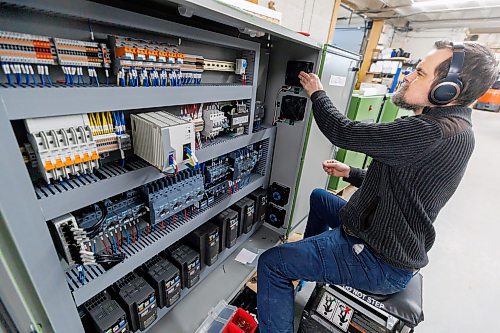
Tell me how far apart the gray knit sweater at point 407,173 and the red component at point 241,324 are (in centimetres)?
74

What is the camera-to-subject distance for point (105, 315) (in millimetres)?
936

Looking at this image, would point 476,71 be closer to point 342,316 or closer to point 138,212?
point 342,316

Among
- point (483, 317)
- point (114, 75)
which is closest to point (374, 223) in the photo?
point (114, 75)

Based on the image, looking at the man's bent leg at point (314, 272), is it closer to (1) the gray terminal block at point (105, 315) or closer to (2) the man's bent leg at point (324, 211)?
(2) the man's bent leg at point (324, 211)

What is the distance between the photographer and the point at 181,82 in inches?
42.5

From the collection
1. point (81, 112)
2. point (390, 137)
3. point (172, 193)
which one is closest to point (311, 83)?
point (390, 137)

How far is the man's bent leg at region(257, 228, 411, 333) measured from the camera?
38.5 inches

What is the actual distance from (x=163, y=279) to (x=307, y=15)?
351 centimetres

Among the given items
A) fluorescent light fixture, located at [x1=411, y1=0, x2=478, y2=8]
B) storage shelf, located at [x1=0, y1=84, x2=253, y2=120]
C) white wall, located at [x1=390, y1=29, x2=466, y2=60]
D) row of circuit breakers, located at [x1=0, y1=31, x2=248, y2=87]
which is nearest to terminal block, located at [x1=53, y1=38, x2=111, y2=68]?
row of circuit breakers, located at [x1=0, y1=31, x2=248, y2=87]

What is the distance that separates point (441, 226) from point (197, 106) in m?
2.93

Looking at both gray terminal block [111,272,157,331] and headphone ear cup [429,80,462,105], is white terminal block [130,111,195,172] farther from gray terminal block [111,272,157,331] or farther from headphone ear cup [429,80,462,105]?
headphone ear cup [429,80,462,105]

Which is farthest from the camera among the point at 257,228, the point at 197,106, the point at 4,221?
the point at 257,228

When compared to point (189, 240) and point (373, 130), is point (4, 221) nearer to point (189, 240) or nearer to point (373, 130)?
point (189, 240)

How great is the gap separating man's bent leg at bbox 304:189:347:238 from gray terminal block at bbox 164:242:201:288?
2.60ft
